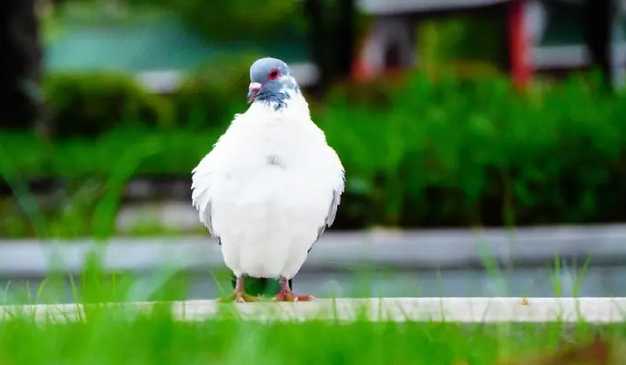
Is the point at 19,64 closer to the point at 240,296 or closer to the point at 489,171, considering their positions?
the point at 489,171

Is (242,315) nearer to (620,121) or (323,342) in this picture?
(323,342)

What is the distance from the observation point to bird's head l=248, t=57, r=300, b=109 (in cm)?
291

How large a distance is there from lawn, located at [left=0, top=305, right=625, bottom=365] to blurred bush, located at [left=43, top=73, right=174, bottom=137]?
31.2 feet

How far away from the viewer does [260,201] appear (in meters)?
2.84

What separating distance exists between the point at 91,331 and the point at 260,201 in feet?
2.22

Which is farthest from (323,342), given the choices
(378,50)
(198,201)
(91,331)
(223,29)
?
(378,50)

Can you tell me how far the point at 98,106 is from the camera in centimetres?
1345

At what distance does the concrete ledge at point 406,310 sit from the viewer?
254 cm

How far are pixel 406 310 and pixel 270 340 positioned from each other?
1.62 feet

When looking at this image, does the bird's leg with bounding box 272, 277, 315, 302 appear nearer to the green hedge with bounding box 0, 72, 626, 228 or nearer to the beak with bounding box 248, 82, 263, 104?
the beak with bounding box 248, 82, 263, 104

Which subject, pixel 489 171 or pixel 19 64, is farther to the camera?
pixel 19 64

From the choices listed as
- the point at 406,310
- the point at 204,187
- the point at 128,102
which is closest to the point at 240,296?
the point at 204,187

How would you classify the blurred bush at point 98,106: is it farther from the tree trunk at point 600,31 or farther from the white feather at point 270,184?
the white feather at point 270,184

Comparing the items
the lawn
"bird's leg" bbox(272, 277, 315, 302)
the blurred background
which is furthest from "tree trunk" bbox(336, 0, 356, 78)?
the lawn
